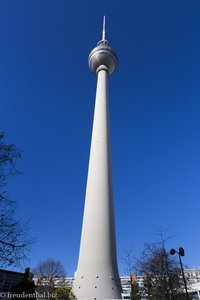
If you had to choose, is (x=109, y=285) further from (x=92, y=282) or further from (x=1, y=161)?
(x=1, y=161)

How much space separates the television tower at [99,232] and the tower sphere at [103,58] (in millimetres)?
14788

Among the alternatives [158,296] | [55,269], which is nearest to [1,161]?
[158,296]

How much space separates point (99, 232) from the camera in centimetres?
2434

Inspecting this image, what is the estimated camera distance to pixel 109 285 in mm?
21094

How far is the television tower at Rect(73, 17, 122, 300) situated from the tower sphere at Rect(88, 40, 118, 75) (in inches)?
582

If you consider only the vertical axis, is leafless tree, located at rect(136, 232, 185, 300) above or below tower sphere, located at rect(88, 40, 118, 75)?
below

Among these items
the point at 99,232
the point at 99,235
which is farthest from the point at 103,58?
the point at 99,235

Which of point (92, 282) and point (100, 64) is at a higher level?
point (100, 64)

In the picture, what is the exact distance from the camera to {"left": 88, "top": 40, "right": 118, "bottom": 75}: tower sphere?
47.0 m

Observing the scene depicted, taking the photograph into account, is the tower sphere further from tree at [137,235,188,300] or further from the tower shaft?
tree at [137,235,188,300]

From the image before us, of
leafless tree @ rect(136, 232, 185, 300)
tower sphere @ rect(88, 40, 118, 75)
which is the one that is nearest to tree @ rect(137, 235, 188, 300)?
leafless tree @ rect(136, 232, 185, 300)

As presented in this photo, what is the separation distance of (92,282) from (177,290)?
10.1 meters

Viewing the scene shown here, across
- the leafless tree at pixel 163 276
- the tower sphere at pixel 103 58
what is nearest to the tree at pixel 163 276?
the leafless tree at pixel 163 276

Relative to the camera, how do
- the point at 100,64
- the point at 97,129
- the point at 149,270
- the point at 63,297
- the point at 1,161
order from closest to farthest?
the point at 1,161
the point at 63,297
the point at 149,270
the point at 97,129
the point at 100,64
